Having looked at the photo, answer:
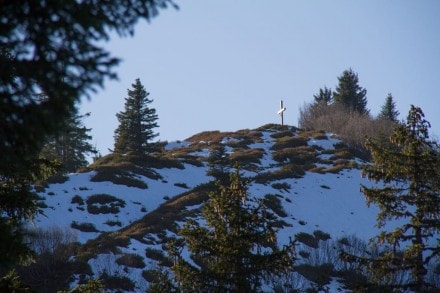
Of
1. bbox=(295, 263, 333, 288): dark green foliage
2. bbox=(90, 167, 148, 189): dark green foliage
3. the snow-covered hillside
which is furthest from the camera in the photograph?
bbox=(90, 167, 148, 189): dark green foliage

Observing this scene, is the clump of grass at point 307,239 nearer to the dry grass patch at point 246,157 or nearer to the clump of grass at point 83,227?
the clump of grass at point 83,227

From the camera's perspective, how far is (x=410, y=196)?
1133cm

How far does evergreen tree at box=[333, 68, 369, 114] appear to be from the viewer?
245 ft

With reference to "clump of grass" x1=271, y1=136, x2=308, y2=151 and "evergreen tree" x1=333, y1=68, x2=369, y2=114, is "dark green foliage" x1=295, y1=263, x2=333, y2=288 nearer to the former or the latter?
"clump of grass" x1=271, y1=136, x2=308, y2=151

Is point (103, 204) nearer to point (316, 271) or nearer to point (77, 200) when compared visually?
point (77, 200)

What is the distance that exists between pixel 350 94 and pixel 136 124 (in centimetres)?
3782

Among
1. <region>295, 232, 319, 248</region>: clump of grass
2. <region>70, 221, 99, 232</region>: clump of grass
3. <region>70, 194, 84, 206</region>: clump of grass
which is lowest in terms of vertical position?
<region>295, 232, 319, 248</region>: clump of grass

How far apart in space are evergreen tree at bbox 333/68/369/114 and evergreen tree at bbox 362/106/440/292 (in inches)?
2519

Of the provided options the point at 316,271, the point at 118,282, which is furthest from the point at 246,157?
the point at 118,282

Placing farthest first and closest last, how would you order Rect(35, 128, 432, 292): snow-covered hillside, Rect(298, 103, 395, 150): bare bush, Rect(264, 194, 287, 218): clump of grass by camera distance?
Rect(298, 103, 395, 150): bare bush
Rect(264, 194, 287, 218): clump of grass
Rect(35, 128, 432, 292): snow-covered hillside

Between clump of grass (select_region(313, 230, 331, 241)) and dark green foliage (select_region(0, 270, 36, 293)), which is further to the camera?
clump of grass (select_region(313, 230, 331, 241))

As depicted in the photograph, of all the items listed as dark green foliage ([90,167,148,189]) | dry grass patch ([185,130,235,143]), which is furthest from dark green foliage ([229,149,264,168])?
dark green foliage ([90,167,148,189])

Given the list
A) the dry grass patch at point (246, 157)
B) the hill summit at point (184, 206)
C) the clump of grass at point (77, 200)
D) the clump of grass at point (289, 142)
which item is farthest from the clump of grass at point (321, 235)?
the clump of grass at point (289, 142)

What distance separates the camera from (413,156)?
38.1 ft
